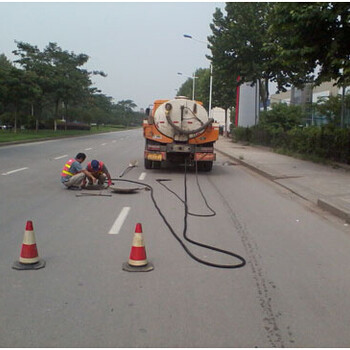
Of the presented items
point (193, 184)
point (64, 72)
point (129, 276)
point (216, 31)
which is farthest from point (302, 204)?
point (64, 72)

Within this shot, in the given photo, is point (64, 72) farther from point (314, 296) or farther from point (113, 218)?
point (314, 296)

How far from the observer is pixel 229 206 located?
33.0ft

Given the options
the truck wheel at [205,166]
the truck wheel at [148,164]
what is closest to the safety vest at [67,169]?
the truck wheel at [148,164]

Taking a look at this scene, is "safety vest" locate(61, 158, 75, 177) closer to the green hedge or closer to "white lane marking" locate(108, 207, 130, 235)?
"white lane marking" locate(108, 207, 130, 235)

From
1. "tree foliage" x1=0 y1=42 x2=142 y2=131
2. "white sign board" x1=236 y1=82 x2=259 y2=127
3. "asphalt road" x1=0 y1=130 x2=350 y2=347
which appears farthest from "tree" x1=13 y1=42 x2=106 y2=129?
"asphalt road" x1=0 y1=130 x2=350 y2=347

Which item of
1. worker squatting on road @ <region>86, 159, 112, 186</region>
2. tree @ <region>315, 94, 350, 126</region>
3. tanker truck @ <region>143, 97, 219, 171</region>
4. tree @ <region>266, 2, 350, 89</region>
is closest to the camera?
worker squatting on road @ <region>86, 159, 112, 186</region>

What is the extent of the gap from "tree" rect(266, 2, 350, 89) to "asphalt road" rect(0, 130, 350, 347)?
7.01 meters

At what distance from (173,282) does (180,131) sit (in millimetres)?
11069

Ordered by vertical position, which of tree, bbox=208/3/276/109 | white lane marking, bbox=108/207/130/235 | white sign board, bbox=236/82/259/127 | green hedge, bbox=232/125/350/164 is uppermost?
tree, bbox=208/3/276/109

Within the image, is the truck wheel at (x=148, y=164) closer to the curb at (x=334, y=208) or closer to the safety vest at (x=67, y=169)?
the safety vest at (x=67, y=169)

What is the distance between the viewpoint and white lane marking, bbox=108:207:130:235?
7.30m

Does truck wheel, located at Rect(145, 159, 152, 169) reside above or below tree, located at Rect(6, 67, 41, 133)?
below

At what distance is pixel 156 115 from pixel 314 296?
12031 millimetres

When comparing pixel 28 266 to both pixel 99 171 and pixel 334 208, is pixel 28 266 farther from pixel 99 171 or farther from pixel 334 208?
pixel 334 208
